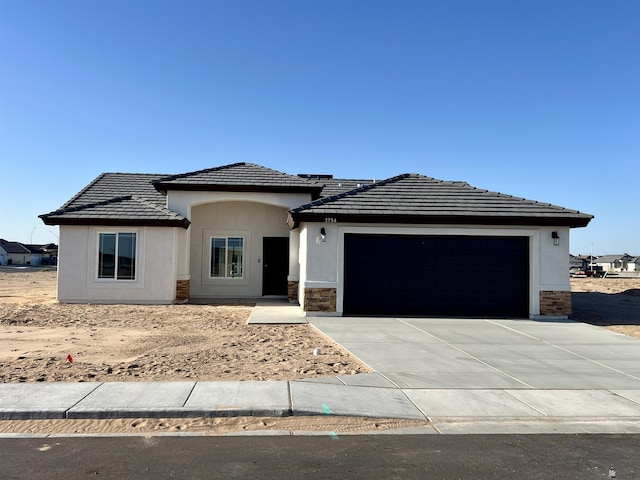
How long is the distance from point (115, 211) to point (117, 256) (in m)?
1.63

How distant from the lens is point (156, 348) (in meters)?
9.91

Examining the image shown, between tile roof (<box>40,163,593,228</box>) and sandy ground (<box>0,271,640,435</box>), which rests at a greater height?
tile roof (<box>40,163,593,228</box>)

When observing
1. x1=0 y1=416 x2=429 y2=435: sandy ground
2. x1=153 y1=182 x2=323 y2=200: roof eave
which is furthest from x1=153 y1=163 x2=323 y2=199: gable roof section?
x1=0 y1=416 x2=429 y2=435: sandy ground

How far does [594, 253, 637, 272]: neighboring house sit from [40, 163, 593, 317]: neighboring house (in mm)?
113624

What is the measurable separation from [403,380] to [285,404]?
237 centimetres

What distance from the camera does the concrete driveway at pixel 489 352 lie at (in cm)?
796

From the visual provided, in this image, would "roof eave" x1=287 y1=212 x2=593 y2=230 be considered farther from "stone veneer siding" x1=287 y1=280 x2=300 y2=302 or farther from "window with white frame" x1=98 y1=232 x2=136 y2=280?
"window with white frame" x1=98 y1=232 x2=136 y2=280

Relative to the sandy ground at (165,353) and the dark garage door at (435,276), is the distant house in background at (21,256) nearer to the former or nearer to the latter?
the sandy ground at (165,353)

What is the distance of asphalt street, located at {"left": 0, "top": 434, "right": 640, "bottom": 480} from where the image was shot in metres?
4.49

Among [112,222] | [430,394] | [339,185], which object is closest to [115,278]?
[112,222]

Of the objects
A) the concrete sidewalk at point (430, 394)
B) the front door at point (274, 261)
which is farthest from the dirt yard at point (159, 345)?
the front door at point (274, 261)

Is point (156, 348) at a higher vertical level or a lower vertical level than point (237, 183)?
lower

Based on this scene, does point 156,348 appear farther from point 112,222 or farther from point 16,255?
point 16,255

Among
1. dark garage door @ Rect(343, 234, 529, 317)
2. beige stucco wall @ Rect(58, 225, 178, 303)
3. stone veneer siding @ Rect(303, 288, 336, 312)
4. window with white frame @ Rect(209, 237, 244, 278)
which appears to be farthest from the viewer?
window with white frame @ Rect(209, 237, 244, 278)
